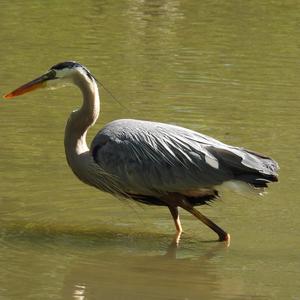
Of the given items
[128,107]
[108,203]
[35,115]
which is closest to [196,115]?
[128,107]

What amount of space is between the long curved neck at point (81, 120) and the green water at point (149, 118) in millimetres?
687

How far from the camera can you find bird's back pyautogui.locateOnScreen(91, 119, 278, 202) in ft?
31.0

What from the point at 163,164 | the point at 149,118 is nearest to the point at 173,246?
the point at 163,164

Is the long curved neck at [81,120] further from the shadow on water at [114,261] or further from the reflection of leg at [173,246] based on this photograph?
the reflection of leg at [173,246]

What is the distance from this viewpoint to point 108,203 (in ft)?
34.9

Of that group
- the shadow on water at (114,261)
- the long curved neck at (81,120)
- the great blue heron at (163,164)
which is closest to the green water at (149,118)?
the shadow on water at (114,261)

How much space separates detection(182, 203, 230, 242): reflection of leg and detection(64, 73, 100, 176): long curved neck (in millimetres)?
1038

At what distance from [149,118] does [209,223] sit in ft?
12.1

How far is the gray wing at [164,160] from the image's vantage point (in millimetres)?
9445

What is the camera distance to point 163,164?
31.4ft

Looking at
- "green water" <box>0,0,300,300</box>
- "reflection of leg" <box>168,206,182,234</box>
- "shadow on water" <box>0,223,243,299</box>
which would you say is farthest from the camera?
"reflection of leg" <box>168,206,182,234</box>

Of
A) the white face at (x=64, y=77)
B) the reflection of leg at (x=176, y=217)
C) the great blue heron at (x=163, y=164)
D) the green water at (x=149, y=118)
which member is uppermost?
the white face at (x=64, y=77)

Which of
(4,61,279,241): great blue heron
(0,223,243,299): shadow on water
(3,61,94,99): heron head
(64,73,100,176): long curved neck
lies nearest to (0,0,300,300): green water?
(0,223,243,299): shadow on water

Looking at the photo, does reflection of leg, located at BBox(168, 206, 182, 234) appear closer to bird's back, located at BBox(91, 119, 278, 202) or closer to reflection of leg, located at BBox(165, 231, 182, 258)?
reflection of leg, located at BBox(165, 231, 182, 258)
